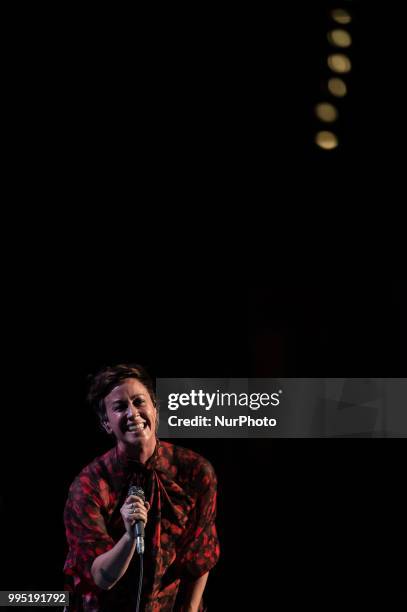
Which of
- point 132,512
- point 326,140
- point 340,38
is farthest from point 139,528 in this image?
point 340,38

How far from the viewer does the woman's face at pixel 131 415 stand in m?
2.13

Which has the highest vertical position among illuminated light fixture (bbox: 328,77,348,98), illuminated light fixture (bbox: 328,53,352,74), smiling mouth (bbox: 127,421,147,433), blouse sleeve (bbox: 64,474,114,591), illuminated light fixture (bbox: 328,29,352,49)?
illuminated light fixture (bbox: 328,29,352,49)

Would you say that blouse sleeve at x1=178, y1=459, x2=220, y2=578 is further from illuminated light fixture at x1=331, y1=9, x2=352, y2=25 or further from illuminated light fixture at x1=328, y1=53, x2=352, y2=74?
illuminated light fixture at x1=331, y1=9, x2=352, y2=25

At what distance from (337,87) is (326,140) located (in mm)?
189

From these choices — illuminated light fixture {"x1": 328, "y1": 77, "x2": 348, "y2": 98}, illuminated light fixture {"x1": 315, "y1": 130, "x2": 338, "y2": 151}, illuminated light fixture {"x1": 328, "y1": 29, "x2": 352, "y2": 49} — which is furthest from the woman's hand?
illuminated light fixture {"x1": 328, "y1": 29, "x2": 352, "y2": 49}

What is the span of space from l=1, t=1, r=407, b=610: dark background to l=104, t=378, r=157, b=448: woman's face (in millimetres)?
74

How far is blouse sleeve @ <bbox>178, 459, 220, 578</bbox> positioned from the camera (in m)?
2.11

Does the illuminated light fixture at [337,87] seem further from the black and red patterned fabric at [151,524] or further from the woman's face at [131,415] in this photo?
the black and red patterned fabric at [151,524]

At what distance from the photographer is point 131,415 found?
2129 millimetres

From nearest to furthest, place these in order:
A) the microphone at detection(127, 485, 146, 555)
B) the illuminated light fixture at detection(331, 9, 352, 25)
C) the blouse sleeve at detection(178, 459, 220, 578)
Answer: the microphone at detection(127, 485, 146, 555), the blouse sleeve at detection(178, 459, 220, 578), the illuminated light fixture at detection(331, 9, 352, 25)

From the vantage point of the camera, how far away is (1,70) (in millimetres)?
2328

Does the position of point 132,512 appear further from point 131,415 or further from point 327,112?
point 327,112

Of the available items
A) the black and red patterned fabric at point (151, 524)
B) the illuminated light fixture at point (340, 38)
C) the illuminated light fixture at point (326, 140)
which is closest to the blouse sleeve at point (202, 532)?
the black and red patterned fabric at point (151, 524)

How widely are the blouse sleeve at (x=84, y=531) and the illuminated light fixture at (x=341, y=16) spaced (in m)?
1.76
